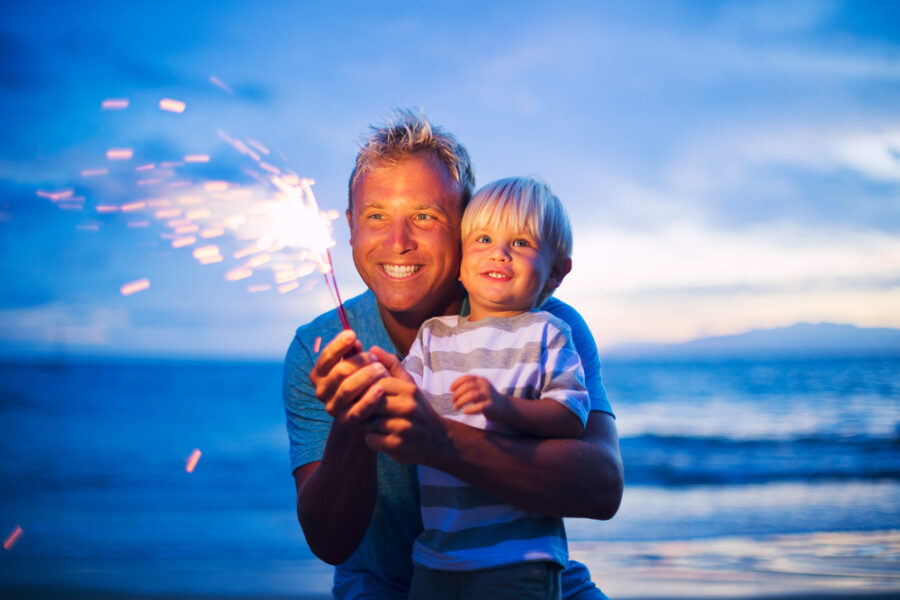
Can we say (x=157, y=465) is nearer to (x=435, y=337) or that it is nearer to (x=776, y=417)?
(x=435, y=337)

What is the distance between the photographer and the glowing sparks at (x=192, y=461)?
14.0m

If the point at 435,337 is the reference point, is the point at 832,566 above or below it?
below

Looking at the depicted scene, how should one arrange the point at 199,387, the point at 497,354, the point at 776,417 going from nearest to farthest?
1. the point at 497,354
2. the point at 776,417
3. the point at 199,387

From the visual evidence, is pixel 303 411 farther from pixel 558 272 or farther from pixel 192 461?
pixel 192 461

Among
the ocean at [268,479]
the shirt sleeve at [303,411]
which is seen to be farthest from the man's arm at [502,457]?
the ocean at [268,479]

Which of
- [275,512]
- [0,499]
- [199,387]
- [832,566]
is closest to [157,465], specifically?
[0,499]

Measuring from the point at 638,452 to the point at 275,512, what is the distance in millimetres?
8850

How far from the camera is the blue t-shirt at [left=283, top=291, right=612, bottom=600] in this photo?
282 cm

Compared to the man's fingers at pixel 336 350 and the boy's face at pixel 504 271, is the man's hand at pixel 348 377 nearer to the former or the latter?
the man's fingers at pixel 336 350

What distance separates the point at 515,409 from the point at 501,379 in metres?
0.23

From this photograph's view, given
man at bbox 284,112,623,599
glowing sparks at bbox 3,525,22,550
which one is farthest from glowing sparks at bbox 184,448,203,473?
man at bbox 284,112,623,599

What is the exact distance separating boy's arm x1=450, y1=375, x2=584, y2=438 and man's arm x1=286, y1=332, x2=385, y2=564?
0.24 meters

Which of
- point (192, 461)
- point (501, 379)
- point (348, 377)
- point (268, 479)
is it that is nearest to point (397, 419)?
point (348, 377)

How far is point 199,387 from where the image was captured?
30.0 metres
